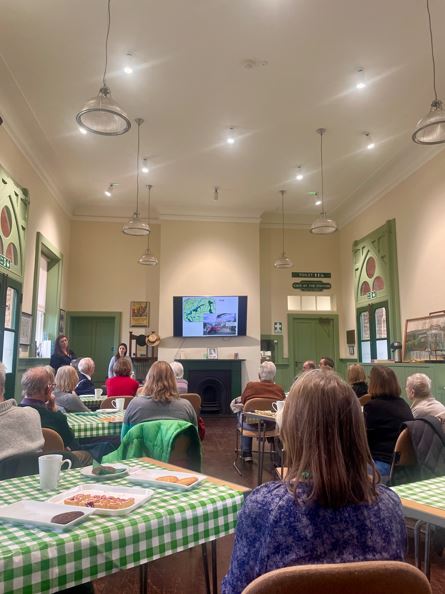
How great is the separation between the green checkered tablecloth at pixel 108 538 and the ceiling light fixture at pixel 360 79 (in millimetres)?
5453

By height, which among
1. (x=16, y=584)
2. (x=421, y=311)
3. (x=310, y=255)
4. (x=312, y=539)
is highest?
(x=310, y=255)

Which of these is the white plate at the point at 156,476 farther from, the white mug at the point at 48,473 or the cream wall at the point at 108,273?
the cream wall at the point at 108,273

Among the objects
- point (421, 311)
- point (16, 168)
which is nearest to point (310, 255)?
point (421, 311)

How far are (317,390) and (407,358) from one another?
23.1 ft

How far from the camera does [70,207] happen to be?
10.2m

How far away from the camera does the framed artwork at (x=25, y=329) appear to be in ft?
23.2

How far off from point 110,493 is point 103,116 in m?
3.46

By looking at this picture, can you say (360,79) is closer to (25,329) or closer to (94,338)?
(25,329)

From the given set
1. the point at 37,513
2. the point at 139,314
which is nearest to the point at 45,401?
the point at 37,513

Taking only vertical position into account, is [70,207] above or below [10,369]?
above

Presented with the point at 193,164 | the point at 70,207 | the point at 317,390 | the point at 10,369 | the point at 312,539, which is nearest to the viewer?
the point at 312,539

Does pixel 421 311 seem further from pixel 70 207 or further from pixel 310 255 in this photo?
pixel 70 207

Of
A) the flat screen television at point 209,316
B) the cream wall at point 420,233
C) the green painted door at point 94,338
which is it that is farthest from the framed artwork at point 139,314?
the cream wall at point 420,233

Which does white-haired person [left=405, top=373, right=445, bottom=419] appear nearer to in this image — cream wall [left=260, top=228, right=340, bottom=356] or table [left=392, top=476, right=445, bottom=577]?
table [left=392, top=476, right=445, bottom=577]
